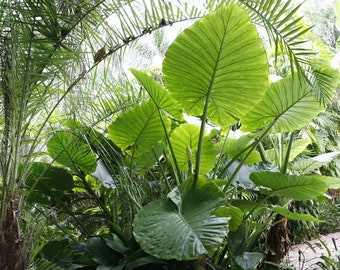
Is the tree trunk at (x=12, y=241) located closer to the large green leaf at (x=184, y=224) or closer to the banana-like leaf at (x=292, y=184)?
the large green leaf at (x=184, y=224)

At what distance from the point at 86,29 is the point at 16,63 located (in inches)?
17.6

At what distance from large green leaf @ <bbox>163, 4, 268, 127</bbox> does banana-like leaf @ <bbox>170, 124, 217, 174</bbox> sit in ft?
0.80

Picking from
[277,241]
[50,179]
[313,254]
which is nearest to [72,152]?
[50,179]

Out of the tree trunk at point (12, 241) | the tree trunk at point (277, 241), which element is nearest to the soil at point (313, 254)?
the tree trunk at point (277, 241)

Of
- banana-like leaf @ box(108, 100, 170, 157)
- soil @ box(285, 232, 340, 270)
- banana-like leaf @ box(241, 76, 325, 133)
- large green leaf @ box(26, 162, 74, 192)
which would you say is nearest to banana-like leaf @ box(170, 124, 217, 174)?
banana-like leaf @ box(108, 100, 170, 157)

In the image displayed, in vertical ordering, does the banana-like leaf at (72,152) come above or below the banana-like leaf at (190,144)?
above

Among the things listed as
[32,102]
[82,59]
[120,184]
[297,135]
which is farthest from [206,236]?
[297,135]

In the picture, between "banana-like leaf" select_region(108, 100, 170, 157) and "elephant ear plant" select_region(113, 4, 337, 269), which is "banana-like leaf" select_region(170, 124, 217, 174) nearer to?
"elephant ear plant" select_region(113, 4, 337, 269)

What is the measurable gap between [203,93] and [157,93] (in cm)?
33

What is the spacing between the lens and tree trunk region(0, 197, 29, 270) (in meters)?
1.70

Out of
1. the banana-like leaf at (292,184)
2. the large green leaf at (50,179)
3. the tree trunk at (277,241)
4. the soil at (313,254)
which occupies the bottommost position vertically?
the soil at (313,254)

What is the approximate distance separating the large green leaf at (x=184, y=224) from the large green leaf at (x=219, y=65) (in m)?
0.44

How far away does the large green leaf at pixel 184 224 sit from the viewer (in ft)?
5.74

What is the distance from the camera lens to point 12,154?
1.80 m
